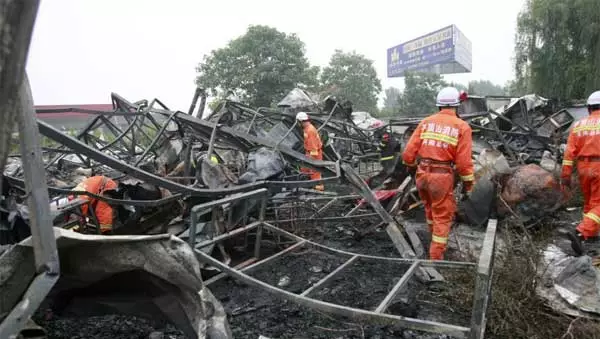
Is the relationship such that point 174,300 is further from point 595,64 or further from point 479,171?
point 595,64

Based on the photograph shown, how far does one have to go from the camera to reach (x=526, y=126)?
873cm

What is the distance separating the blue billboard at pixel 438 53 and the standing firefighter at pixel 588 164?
3610 cm

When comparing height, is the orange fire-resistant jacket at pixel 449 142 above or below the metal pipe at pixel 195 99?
below

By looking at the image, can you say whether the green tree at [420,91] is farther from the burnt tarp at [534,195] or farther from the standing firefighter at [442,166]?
the standing firefighter at [442,166]

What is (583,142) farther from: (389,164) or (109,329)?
(109,329)

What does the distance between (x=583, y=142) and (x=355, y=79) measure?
28.0 m

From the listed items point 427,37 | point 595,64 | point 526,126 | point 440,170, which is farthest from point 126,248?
point 427,37

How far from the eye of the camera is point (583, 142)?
418cm

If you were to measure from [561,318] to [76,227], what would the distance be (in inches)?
132

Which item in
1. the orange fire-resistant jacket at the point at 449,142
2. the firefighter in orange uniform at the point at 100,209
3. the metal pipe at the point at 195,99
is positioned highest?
the metal pipe at the point at 195,99

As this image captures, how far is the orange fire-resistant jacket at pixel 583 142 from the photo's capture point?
13.3ft

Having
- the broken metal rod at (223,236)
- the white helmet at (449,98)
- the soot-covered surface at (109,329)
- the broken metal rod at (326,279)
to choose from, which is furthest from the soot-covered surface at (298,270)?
the white helmet at (449,98)

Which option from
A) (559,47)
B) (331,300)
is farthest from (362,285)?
(559,47)

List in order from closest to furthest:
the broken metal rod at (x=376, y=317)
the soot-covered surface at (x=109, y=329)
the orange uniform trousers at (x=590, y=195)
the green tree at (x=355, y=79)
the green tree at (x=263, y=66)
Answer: the broken metal rod at (x=376, y=317) < the soot-covered surface at (x=109, y=329) < the orange uniform trousers at (x=590, y=195) < the green tree at (x=263, y=66) < the green tree at (x=355, y=79)
